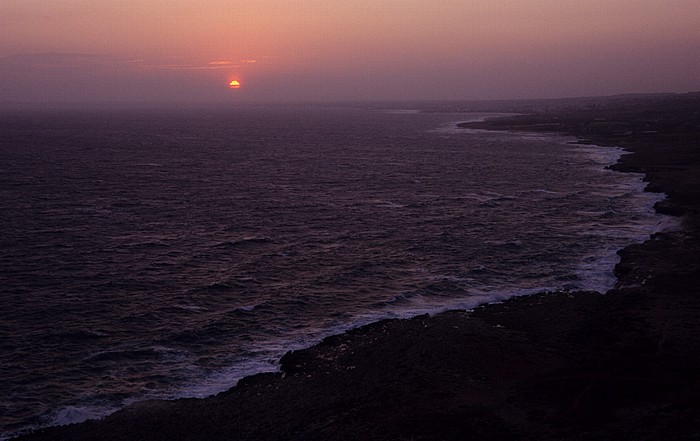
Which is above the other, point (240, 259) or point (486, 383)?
point (240, 259)

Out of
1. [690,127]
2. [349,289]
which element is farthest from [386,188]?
[690,127]

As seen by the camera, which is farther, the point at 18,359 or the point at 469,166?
the point at 469,166

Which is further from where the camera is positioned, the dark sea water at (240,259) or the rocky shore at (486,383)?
the dark sea water at (240,259)

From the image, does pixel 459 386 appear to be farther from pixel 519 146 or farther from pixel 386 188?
pixel 519 146

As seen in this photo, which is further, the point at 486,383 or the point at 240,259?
→ the point at 240,259

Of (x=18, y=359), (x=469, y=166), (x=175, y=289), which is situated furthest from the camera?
(x=469, y=166)
